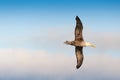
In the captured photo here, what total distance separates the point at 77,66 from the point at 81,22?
7.43 metres

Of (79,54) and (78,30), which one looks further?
(79,54)

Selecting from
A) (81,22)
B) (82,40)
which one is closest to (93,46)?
(82,40)

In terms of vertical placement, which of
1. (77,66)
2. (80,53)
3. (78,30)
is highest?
(78,30)

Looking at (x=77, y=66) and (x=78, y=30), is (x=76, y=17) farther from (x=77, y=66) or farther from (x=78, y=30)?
(x=77, y=66)

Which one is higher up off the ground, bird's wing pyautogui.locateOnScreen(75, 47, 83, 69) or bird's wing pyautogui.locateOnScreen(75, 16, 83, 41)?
bird's wing pyautogui.locateOnScreen(75, 16, 83, 41)

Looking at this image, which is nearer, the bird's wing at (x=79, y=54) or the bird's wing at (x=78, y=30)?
the bird's wing at (x=78, y=30)

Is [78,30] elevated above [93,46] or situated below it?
above

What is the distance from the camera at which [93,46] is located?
40.8m

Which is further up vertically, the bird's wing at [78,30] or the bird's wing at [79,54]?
the bird's wing at [78,30]

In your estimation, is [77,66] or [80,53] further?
[80,53]

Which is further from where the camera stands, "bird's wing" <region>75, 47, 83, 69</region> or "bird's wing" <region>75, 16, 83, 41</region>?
"bird's wing" <region>75, 47, 83, 69</region>

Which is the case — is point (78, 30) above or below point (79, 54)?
above

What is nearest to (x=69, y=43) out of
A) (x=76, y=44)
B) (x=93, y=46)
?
(x=76, y=44)

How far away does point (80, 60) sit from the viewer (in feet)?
137
